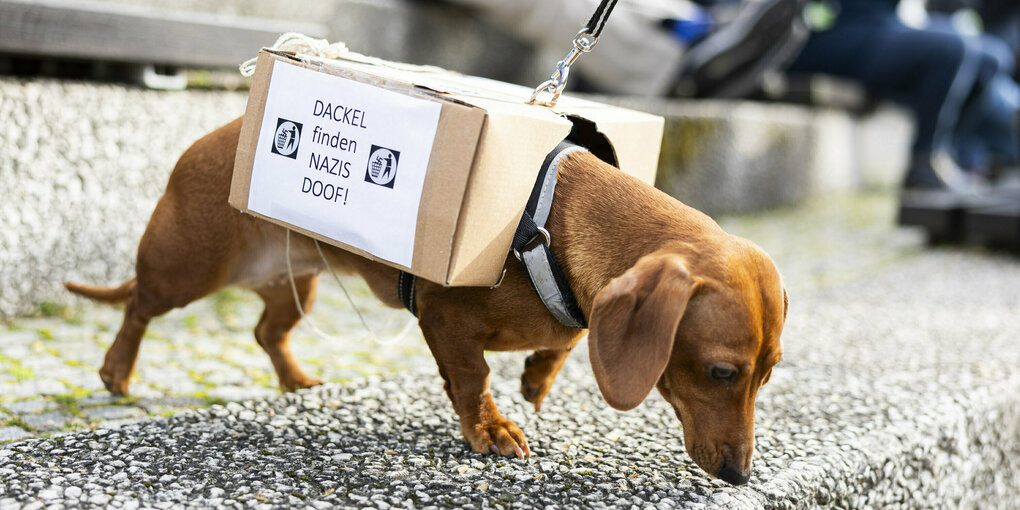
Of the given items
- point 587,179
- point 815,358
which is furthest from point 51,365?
point 815,358

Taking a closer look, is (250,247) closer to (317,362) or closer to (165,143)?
(317,362)

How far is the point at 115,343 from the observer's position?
2.79 m

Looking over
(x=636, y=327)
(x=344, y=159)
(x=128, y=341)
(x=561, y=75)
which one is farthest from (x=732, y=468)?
(x=128, y=341)

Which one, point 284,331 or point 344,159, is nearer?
point 344,159

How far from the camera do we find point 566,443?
247cm

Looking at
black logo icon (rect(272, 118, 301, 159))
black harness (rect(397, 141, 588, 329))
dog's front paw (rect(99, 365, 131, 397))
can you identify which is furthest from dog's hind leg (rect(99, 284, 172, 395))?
black harness (rect(397, 141, 588, 329))

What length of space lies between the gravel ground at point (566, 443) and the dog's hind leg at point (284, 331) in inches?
6.1

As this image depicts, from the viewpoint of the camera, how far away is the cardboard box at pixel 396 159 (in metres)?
1.95

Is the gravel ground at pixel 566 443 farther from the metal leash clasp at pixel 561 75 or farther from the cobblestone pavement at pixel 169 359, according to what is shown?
the metal leash clasp at pixel 561 75

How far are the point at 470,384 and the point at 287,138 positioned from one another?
2.43 ft

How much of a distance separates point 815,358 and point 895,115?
849 centimetres

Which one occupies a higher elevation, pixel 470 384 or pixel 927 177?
pixel 927 177

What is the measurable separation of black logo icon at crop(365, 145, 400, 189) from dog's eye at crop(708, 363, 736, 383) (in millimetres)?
791

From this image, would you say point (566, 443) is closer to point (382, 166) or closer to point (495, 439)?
point (495, 439)
